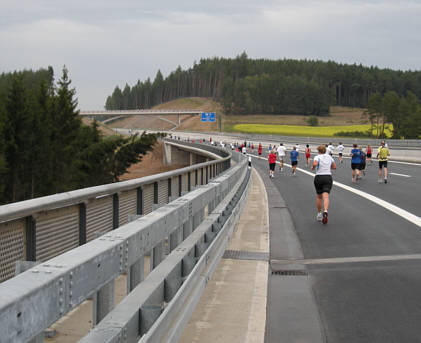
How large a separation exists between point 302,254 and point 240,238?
166 centimetres

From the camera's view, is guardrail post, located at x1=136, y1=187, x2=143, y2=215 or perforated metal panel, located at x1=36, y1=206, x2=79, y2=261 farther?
guardrail post, located at x1=136, y1=187, x2=143, y2=215

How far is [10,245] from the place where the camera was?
3.90 metres

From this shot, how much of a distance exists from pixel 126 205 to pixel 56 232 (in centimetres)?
210

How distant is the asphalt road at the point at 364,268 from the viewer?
6.13 m

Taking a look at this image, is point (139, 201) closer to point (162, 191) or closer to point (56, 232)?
point (162, 191)

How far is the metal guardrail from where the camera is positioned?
389 centimetres

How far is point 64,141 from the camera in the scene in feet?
288

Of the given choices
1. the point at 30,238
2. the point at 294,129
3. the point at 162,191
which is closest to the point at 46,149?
the point at 162,191

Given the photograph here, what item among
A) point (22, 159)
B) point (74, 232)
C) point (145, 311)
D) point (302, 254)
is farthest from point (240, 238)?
point (22, 159)

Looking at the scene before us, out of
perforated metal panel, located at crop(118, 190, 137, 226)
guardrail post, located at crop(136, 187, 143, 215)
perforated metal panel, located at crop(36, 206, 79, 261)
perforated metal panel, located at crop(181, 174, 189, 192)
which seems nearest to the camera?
perforated metal panel, located at crop(36, 206, 79, 261)

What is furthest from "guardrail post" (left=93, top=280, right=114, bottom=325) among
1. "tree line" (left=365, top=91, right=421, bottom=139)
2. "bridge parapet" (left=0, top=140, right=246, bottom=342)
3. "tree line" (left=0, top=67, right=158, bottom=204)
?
"tree line" (left=365, top=91, right=421, bottom=139)

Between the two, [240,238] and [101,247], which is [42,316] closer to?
[101,247]

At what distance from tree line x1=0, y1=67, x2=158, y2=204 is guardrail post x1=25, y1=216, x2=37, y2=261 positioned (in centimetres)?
6174

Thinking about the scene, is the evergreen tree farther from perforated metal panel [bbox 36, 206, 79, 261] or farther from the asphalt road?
perforated metal panel [bbox 36, 206, 79, 261]
